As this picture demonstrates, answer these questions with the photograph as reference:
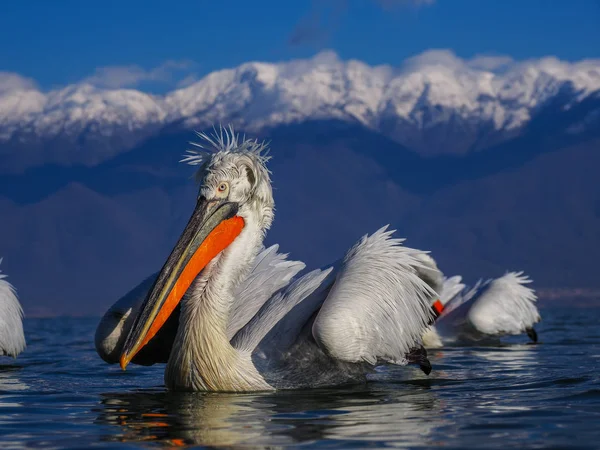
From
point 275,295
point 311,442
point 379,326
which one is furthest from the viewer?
point 275,295

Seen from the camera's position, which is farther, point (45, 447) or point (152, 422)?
point (152, 422)

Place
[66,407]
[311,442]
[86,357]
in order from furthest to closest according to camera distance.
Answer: [86,357] → [66,407] → [311,442]

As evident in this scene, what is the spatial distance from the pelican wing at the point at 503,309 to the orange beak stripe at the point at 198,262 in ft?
20.8

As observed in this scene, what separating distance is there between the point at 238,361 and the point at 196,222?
0.91m

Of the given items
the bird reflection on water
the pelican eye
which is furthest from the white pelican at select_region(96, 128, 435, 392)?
the bird reflection on water

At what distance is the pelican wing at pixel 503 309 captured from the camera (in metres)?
12.1

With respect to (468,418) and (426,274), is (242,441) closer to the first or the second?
(468,418)

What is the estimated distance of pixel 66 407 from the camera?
581 centimetres

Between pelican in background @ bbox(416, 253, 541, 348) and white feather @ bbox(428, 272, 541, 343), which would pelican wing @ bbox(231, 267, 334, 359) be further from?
white feather @ bbox(428, 272, 541, 343)

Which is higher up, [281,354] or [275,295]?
[275,295]

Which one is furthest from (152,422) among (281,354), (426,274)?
(426,274)

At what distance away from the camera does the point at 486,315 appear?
12055mm

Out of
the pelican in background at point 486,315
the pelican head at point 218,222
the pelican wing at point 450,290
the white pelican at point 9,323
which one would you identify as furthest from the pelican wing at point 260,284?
the pelican wing at point 450,290

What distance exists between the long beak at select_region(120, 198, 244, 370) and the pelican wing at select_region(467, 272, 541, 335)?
6.35 meters
